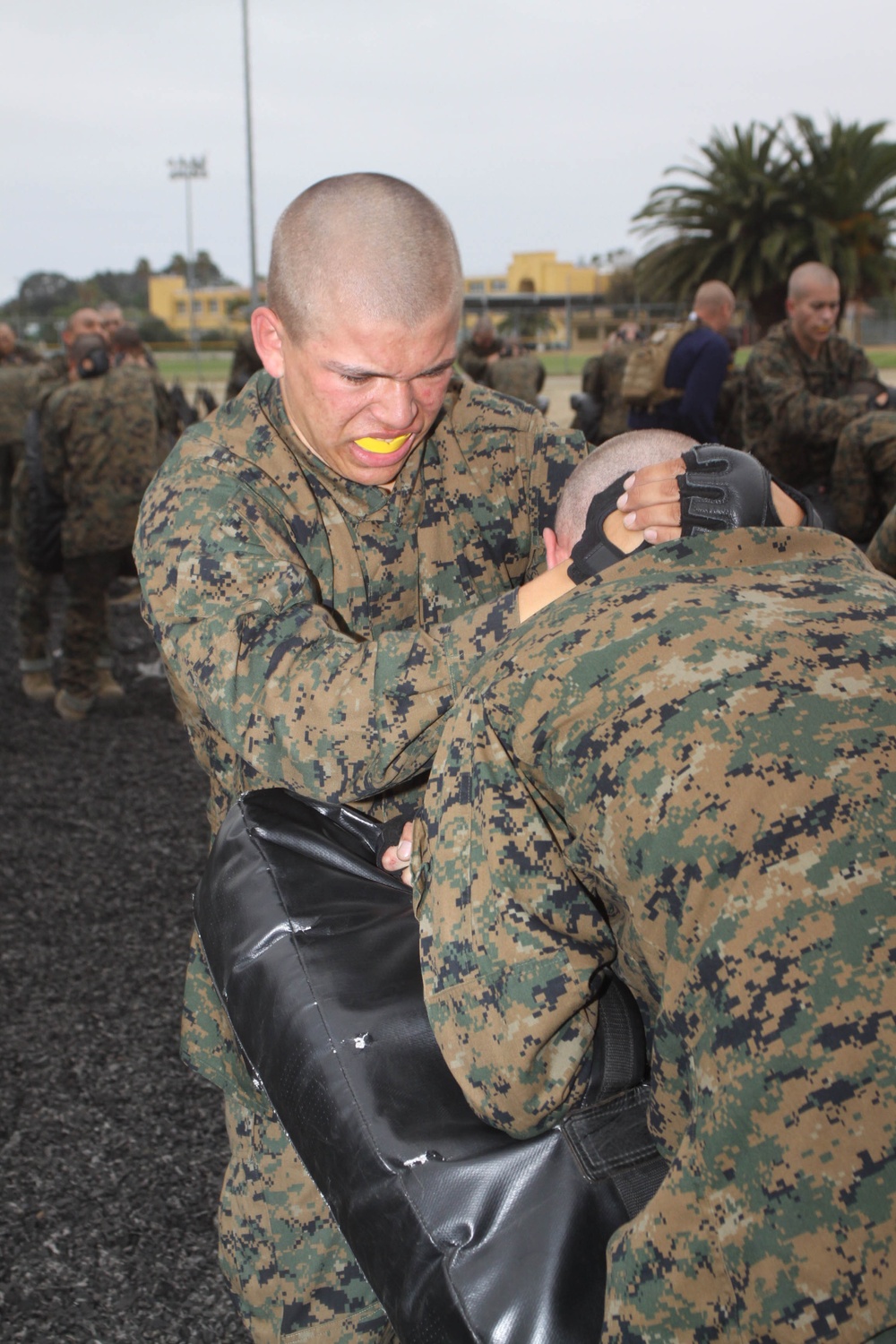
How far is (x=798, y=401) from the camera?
5891 millimetres

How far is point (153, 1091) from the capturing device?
10.7 feet

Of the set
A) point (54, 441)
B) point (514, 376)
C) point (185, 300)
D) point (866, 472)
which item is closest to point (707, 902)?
point (866, 472)

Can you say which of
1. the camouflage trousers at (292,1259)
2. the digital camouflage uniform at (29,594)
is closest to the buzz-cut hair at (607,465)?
the camouflage trousers at (292,1259)

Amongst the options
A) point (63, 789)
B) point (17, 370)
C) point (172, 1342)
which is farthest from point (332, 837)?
point (17, 370)

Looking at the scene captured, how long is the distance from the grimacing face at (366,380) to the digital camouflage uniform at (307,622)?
11cm

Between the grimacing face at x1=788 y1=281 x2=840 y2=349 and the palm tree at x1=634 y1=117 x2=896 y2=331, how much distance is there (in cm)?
2017

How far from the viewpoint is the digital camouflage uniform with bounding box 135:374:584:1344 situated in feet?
5.08

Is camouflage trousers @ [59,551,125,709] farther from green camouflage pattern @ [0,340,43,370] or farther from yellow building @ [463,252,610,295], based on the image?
yellow building @ [463,252,610,295]

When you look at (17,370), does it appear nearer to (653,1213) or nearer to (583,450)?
(583,450)

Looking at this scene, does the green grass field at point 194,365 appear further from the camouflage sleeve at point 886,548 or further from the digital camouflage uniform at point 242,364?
the camouflage sleeve at point 886,548

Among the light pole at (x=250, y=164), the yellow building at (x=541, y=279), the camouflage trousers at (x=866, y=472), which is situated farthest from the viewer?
the yellow building at (x=541, y=279)

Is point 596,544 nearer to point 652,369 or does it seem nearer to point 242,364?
point 652,369

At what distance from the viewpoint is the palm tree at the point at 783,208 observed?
2500 cm

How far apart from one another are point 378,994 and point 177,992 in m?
2.59
